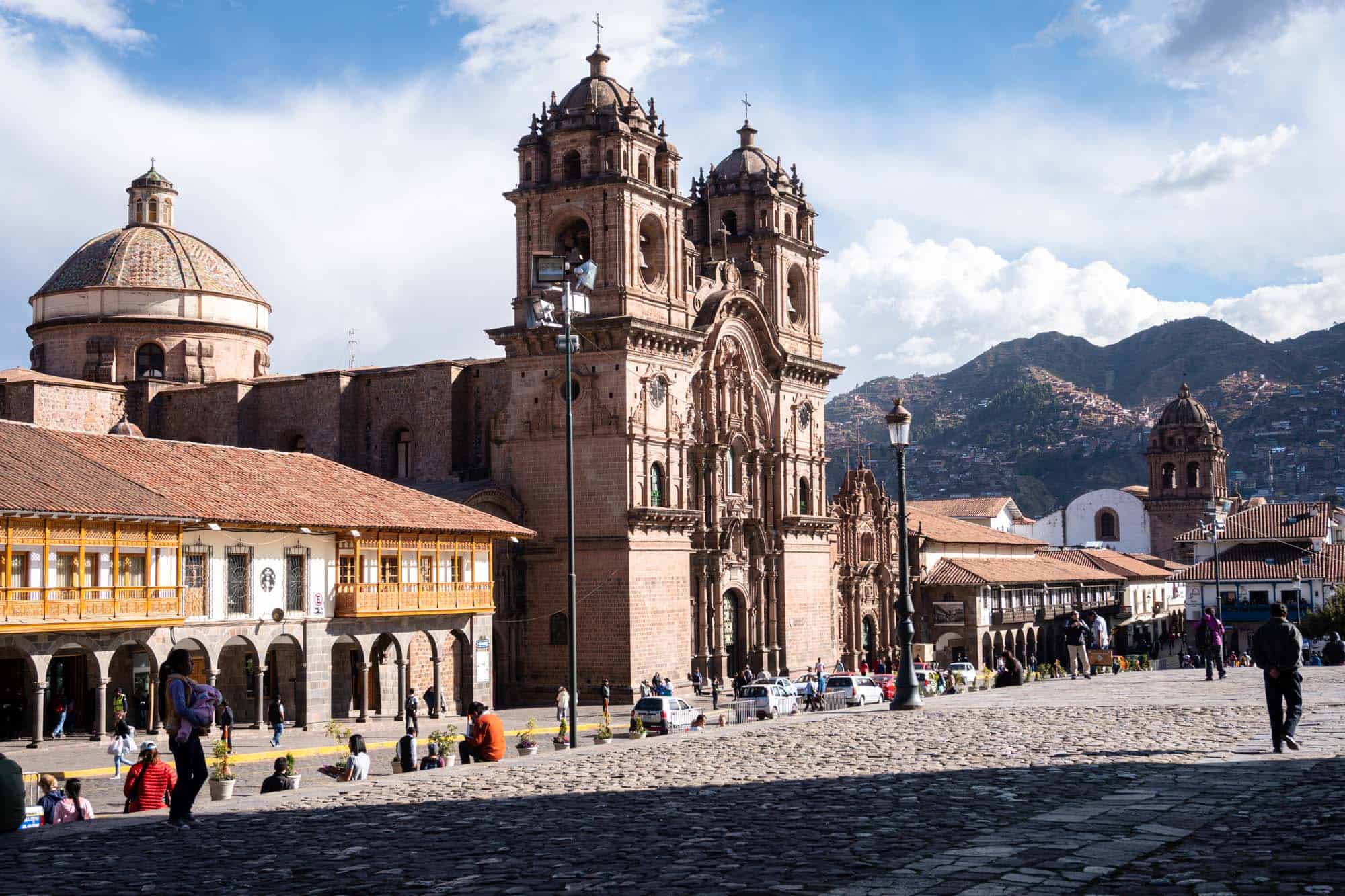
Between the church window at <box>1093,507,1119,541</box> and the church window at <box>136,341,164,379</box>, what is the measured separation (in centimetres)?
8263

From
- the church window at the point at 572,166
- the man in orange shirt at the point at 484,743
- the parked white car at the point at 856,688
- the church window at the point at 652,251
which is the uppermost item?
the church window at the point at 572,166

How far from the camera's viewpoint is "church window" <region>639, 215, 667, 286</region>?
172 ft

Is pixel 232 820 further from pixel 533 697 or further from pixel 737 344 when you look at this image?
pixel 737 344

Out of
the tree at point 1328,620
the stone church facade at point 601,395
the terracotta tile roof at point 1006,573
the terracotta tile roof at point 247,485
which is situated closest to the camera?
the terracotta tile roof at point 247,485

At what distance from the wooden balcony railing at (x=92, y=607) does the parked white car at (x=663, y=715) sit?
1129 cm

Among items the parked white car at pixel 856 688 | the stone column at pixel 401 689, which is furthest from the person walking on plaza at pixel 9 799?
the parked white car at pixel 856 688

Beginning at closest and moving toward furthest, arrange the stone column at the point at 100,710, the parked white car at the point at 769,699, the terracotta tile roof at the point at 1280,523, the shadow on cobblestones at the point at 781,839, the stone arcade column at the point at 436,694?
the shadow on cobblestones at the point at 781,839
the stone column at the point at 100,710
the parked white car at the point at 769,699
the stone arcade column at the point at 436,694
the terracotta tile roof at the point at 1280,523

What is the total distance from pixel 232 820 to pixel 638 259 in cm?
3882

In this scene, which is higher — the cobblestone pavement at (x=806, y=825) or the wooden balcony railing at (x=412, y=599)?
the wooden balcony railing at (x=412, y=599)

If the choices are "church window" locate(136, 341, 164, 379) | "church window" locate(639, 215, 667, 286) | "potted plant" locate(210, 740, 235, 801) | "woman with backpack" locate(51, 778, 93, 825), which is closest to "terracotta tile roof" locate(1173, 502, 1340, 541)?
"church window" locate(639, 215, 667, 286)

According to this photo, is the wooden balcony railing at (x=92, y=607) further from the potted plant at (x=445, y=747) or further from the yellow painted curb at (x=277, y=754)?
the potted plant at (x=445, y=747)

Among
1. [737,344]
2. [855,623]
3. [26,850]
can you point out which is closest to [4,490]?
[26,850]

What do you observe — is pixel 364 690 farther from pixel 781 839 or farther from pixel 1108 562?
pixel 1108 562

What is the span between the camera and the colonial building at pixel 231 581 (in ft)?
101
